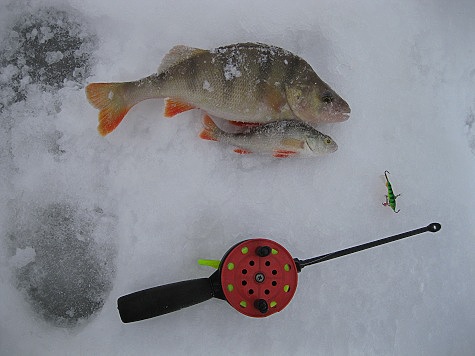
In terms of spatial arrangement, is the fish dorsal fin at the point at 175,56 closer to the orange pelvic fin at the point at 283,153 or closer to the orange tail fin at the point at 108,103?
the orange tail fin at the point at 108,103

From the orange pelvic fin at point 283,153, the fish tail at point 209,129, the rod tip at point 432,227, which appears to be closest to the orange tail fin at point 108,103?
the fish tail at point 209,129

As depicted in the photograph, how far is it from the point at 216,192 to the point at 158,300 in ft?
1.27

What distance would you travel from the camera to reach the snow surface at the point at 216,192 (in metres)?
1.44

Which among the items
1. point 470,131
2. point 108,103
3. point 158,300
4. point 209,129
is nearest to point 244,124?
point 209,129

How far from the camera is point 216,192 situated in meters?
1.51

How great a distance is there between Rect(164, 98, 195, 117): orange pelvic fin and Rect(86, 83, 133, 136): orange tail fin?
11cm

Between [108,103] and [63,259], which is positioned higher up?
[108,103]

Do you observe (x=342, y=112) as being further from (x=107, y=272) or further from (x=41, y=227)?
(x=41, y=227)

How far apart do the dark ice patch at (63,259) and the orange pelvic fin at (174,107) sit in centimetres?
37

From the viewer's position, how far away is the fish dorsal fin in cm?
142

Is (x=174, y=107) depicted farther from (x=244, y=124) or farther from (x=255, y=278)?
(x=255, y=278)

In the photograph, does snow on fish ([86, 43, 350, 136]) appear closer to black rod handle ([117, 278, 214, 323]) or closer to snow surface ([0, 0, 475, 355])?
snow surface ([0, 0, 475, 355])

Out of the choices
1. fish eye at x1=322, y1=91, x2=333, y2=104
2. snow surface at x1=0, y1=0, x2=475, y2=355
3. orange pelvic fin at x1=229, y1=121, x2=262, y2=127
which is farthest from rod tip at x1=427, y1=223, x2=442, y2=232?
orange pelvic fin at x1=229, y1=121, x2=262, y2=127

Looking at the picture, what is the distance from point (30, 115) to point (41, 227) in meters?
0.35
